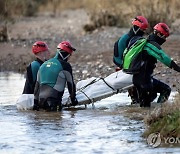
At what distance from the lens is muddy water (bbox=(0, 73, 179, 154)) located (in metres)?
10.8

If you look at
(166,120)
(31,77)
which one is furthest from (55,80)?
(166,120)

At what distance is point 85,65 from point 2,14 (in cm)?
724

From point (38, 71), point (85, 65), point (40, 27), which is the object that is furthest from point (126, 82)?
point (40, 27)

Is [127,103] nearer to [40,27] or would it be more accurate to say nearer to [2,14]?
[2,14]

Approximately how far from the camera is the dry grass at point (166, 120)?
10734 millimetres

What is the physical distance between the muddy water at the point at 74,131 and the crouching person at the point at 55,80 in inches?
10.0

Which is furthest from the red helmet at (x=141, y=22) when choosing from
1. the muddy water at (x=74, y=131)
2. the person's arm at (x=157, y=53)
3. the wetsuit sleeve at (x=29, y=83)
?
the wetsuit sleeve at (x=29, y=83)

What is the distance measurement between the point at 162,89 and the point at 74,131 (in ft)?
9.42

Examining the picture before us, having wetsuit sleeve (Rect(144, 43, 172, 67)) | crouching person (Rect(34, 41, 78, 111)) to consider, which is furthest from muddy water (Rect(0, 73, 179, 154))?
wetsuit sleeve (Rect(144, 43, 172, 67))

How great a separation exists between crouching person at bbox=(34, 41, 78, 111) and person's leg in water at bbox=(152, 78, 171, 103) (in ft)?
5.20

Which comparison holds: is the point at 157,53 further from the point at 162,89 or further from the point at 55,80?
the point at 55,80

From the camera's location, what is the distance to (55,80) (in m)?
13.8

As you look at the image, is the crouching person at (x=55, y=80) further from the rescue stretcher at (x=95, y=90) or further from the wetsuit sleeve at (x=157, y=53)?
the wetsuit sleeve at (x=157, y=53)

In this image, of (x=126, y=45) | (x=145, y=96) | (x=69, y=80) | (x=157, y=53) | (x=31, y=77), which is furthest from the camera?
(x=126, y=45)
